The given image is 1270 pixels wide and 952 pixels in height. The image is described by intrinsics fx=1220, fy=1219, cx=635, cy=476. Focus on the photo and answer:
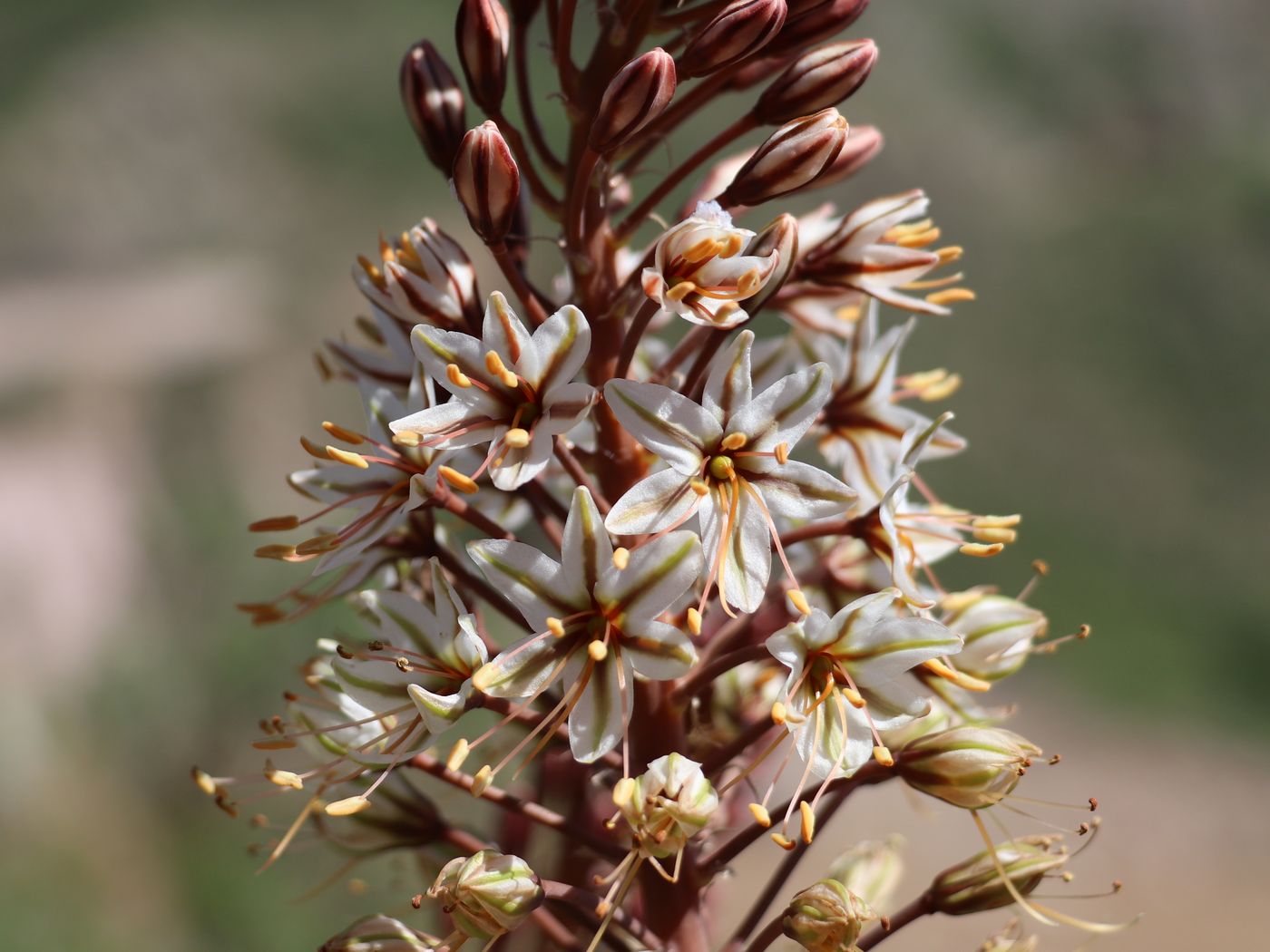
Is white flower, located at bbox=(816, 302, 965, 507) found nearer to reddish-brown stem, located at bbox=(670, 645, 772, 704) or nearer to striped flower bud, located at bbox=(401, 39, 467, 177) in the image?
reddish-brown stem, located at bbox=(670, 645, 772, 704)

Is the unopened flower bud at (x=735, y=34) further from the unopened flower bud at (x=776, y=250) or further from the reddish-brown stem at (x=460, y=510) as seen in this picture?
the reddish-brown stem at (x=460, y=510)

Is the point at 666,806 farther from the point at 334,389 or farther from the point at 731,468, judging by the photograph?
the point at 334,389

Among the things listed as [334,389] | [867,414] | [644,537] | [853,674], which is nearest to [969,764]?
[853,674]

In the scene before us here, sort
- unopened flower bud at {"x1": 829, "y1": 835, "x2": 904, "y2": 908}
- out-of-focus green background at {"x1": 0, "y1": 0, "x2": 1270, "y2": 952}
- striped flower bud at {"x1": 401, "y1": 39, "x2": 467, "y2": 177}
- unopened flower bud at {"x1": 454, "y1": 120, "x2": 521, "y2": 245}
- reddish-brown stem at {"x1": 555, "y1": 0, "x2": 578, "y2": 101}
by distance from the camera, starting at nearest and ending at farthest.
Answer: unopened flower bud at {"x1": 454, "y1": 120, "x2": 521, "y2": 245}
reddish-brown stem at {"x1": 555, "y1": 0, "x2": 578, "y2": 101}
striped flower bud at {"x1": 401, "y1": 39, "x2": 467, "y2": 177}
unopened flower bud at {"x1": 829, "y1": 835, "x2": 904, "y2": 908}
out-of-focus green background at {"x1": 0, "y1": 0, "x2": 1270, "y2": 952}

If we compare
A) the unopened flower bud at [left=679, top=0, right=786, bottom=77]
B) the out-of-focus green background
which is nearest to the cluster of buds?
the unopened flower bud at [left=679, top=0, right=786, bottom=77]

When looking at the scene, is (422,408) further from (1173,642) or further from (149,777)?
(1173,642)

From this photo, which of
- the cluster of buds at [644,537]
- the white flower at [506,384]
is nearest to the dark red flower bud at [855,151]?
the cluster of buds at [644,537]

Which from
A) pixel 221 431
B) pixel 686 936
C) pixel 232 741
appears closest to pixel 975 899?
pixel 686 936
